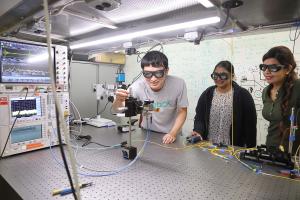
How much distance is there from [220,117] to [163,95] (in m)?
0.62

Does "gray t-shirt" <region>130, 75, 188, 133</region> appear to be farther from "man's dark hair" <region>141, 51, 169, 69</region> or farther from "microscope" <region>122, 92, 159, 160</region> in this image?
"microscope" <region>122, 92, 159, 160</region>

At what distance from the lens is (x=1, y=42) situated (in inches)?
51.1

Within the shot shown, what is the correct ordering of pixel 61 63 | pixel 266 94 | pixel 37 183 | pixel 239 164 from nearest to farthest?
1. pixel 37 183
2. pixel 239 164
3. pixel 61 63
4. pixel 266 94

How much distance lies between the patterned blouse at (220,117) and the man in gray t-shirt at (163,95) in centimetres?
40

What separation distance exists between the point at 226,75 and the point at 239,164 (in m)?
1.01

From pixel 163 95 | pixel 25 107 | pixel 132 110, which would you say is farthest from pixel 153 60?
pixel 25 107

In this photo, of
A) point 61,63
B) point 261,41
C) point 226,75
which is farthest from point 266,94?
point 61,63

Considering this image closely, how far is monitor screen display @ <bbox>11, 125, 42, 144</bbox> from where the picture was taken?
4.44 ft

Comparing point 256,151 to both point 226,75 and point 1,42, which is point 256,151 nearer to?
point 226,75

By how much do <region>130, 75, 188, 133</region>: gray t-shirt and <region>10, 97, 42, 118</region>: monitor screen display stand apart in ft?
2.65

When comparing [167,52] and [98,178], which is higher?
[167,52]

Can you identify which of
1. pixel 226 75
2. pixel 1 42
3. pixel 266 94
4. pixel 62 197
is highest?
pixel 1 42

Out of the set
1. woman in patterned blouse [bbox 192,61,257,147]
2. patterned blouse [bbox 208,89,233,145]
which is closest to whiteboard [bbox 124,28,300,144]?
woman in patterned blouse [bbox 192,61,257,147]

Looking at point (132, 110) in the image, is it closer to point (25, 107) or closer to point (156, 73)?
point (156, 73)
